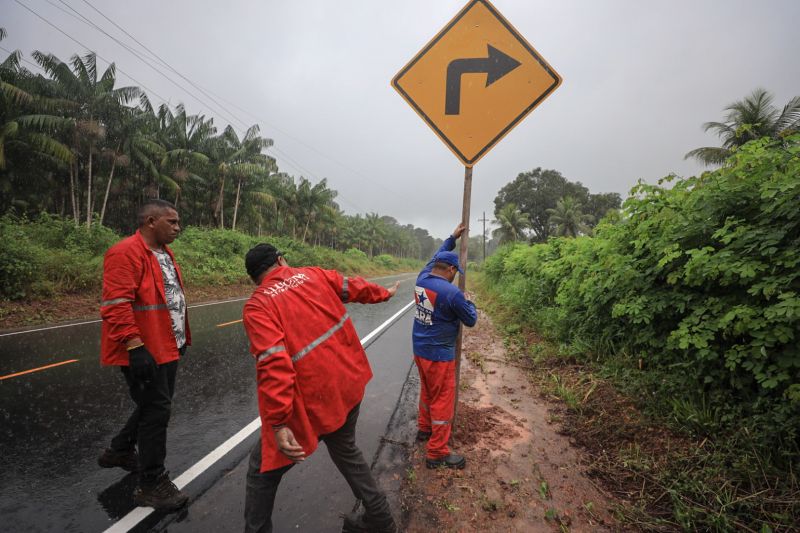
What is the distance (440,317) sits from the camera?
2.90m

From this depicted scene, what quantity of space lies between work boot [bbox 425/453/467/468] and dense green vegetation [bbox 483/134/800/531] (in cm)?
138

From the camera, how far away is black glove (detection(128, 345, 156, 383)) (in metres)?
2.21

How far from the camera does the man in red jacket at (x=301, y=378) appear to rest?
1.56 meters

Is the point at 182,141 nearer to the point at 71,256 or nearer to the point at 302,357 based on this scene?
the point at 71,256

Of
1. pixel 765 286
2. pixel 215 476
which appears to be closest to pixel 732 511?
pixel 765 286

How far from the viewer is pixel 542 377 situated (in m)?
4.71

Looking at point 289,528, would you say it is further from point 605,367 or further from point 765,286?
point 605,367

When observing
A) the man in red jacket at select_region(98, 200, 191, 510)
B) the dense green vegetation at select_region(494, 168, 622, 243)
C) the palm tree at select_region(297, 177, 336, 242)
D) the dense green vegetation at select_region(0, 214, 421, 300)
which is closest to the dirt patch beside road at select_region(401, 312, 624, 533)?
the man in red jacket at select_region(98, 200, 191, 510)

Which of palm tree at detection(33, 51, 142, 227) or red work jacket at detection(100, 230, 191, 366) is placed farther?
palm tree at detection(33, 51, 142, 227)

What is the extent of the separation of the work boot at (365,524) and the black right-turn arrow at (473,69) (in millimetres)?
2775

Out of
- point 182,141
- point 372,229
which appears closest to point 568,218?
point 372,229

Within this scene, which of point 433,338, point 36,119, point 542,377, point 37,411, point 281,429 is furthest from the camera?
point 36,119

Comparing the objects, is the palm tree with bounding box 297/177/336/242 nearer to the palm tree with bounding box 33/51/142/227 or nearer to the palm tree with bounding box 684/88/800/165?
the palm tree with bounding box 33/51/142/227

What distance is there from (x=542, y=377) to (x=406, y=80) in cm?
407
